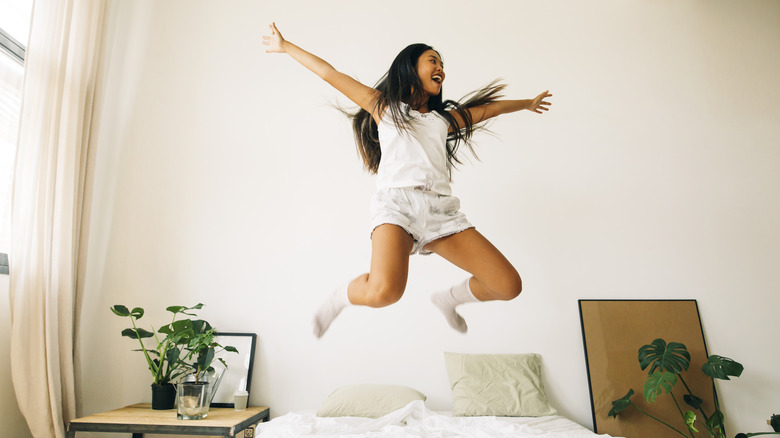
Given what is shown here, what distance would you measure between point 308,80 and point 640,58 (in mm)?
2441

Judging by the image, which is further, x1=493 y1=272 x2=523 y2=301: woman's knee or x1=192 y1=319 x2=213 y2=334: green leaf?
x1=192 y1=319 x2=213 y2=334: green leaf

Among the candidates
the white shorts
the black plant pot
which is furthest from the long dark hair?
the black plant pot

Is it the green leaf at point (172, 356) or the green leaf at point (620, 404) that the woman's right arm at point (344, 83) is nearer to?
the green leaf at point (172, 356)

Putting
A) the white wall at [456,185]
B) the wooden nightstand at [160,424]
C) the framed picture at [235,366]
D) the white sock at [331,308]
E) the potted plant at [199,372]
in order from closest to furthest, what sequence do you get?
the white sock at [331,308]
the wooden nightstand at [160,424]
the potted plant at [199,372]
the framed picture at [235,366]
the white wall at [456,185]

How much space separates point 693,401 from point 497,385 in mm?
1117

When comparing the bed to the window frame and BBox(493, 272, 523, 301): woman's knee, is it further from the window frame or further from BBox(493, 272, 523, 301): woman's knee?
the window frame

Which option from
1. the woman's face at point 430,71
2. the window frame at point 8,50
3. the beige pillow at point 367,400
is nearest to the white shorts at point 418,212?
the woman's face at point 430,71

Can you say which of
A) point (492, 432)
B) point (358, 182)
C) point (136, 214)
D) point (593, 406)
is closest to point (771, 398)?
point (593, 406)

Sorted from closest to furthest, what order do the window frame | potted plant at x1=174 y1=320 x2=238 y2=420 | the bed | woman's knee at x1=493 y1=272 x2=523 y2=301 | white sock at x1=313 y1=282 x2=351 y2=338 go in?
1. woman's knee at x1=493 y1=272 x2=523 y2=301
2. white sock at x1=313 y1=282 x2=351 y2=338
3. the bed
4. potted plant at x1=174 y1=320 x2=238 y2=420
5. the window frame

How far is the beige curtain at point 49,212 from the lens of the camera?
2.44 m

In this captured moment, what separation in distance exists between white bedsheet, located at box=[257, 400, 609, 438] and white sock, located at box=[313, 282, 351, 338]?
17.1 inches

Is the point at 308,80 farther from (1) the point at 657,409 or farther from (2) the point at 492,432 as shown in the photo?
(1) the point at 657,409

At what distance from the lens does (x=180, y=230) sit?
3.10m

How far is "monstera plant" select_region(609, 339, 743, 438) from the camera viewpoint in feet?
7.75
